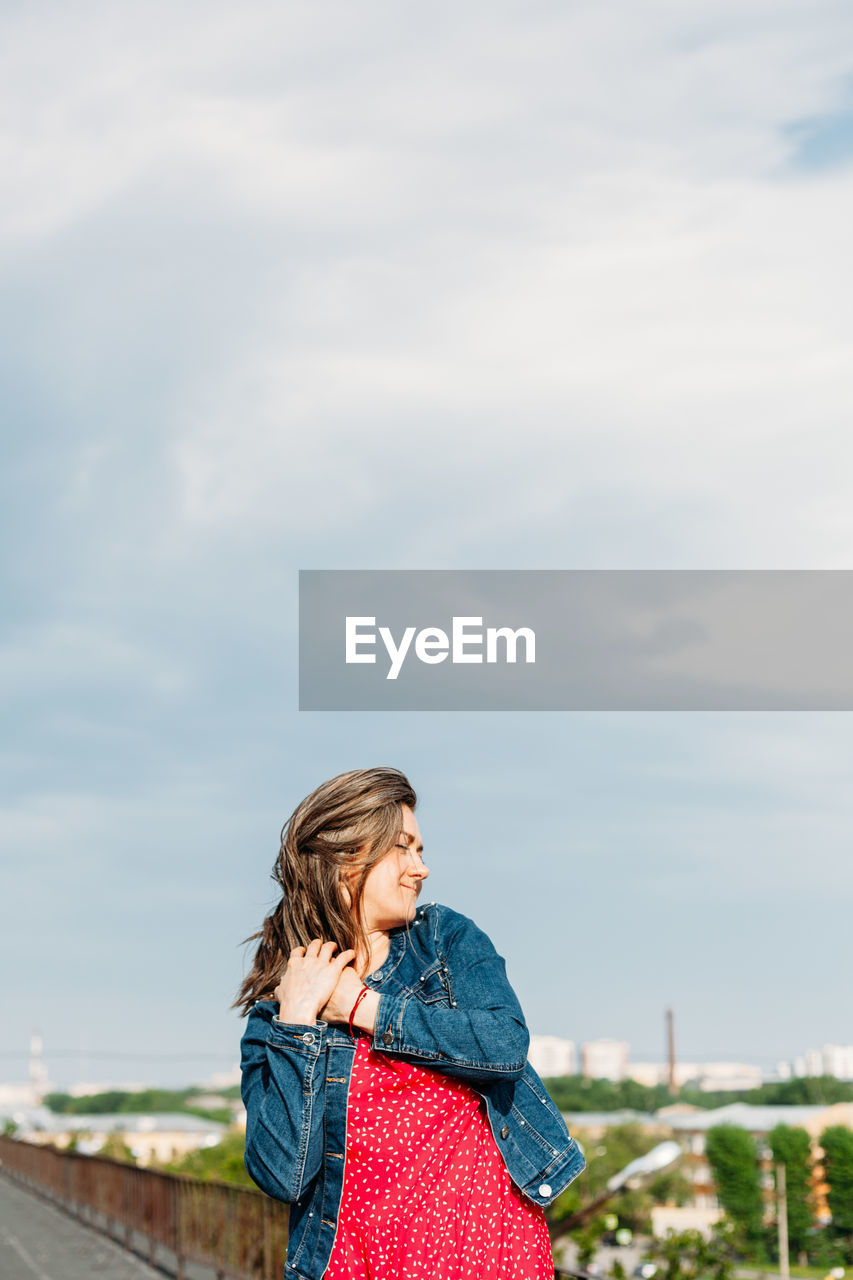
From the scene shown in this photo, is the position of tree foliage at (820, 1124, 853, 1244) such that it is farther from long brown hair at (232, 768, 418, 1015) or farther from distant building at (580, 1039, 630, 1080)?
long brown hair at (232, 768, 418, 1015)

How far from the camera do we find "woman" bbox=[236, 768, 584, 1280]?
219 centimetres

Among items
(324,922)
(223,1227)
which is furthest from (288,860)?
(223,1227)

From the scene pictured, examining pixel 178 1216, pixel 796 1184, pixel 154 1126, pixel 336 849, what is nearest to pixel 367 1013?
pixel 336 849

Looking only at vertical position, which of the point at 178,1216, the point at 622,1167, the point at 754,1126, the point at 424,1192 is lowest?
the point at 754,1126

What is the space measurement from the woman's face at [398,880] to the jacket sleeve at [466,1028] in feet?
0.44

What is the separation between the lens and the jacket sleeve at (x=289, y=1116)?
7.29ft

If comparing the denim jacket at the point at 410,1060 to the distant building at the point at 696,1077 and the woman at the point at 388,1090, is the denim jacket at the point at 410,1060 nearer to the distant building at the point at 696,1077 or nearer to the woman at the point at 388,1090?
the woman at the point at 388,1090

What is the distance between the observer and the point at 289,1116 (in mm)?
2229

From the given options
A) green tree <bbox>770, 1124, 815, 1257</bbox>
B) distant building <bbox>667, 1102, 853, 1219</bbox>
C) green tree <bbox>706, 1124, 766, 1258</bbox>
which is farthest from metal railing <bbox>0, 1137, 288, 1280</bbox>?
green tree <bbox>770, 1124, 815, 1257</bbox>

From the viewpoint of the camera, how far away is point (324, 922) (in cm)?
235

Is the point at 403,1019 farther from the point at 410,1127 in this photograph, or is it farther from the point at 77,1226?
the point at 77,1226

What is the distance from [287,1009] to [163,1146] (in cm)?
9799

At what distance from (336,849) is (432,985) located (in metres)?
0.29

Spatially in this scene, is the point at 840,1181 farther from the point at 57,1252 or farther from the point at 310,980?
the point at 310,980
